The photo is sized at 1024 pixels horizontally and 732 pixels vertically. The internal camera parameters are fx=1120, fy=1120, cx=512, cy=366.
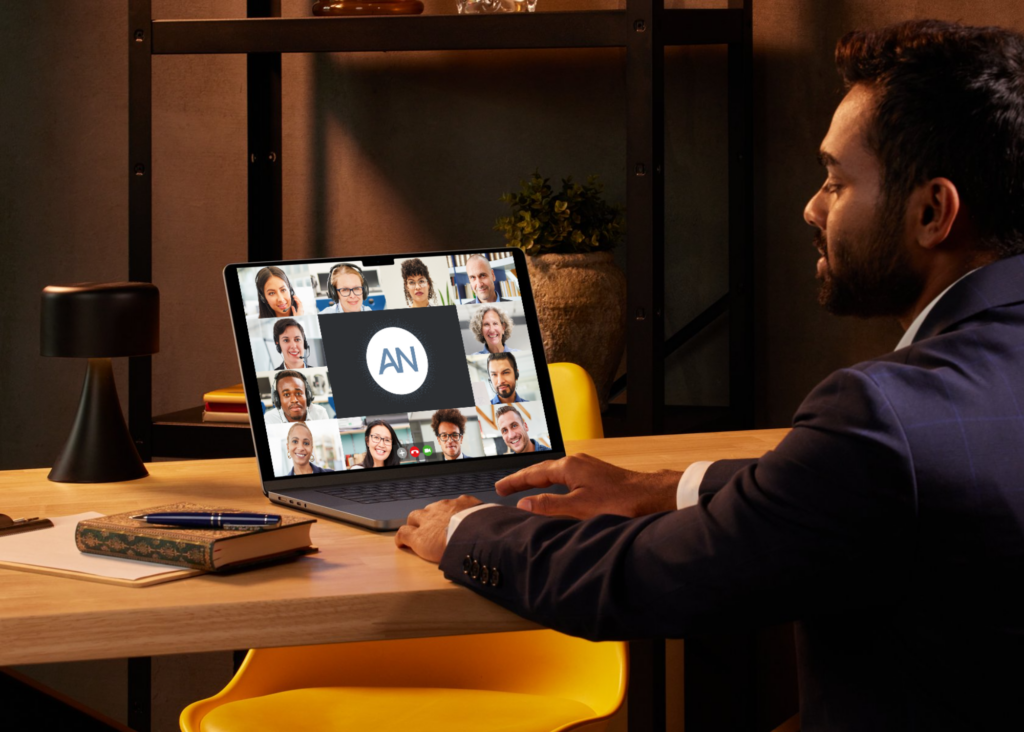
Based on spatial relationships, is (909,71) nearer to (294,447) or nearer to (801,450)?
(801,450)

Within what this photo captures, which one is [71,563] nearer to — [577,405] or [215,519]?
[215,519]

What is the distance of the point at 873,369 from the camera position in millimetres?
854

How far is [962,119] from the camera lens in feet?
3.27

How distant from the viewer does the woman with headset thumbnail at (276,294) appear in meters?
1.36

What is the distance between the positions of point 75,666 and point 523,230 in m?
1.74

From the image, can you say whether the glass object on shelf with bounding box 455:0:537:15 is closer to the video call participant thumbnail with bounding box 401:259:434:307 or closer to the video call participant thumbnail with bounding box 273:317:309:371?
the video call participant thumbnail with bounding box 401:259:434:307

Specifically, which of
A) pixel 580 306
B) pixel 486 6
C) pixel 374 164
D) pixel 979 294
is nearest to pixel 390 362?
pixel 979 294

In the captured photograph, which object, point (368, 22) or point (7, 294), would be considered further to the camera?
point (7, 294)

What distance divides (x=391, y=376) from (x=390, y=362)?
18mm

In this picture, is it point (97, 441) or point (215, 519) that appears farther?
point (97, 441)

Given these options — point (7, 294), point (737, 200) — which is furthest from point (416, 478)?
point (7, 294)

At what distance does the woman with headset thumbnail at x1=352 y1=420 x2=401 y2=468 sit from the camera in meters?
1.37

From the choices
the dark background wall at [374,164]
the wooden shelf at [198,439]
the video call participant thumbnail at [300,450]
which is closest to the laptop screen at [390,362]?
the video call participant thumbnail at [300,450]

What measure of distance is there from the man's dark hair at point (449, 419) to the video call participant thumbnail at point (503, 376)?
5 cm
